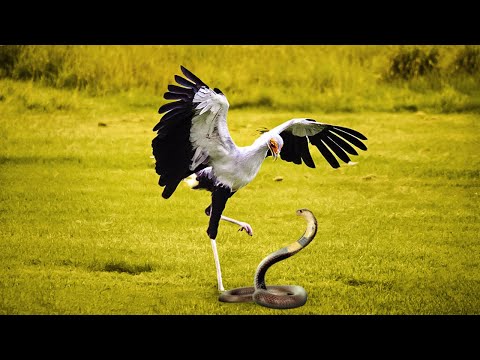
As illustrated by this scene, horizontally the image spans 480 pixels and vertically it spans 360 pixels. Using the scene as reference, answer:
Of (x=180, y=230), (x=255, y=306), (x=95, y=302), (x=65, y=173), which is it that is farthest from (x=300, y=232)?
(x=65, y=173)

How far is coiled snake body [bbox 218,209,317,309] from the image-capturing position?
21.6 ft

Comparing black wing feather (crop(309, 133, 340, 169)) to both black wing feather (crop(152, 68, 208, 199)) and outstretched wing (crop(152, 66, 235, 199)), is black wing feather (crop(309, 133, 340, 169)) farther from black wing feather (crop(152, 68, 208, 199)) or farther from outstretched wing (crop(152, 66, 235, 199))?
black wing feather (crop(152, 68, 208, 199))

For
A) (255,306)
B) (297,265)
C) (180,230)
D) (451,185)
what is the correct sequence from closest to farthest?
(255,306) → (297,265) → (180,230) → (451,185)

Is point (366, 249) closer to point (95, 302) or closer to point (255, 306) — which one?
point (255, 306)

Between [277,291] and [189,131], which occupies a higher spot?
[189,131]

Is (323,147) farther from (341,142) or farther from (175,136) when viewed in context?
(175,136)

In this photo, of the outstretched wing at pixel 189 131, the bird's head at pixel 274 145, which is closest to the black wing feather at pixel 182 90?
the outstretched wing at pixel 189 131

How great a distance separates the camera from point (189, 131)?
635cm

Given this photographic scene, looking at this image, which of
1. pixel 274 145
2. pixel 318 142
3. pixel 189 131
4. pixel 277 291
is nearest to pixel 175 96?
pixel 189 131

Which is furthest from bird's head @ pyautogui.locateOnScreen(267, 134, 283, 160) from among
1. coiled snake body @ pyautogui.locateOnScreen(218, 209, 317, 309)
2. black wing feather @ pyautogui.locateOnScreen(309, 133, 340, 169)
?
black wing feather @ pyautogui.locateOnScreen(309, 133, 340, 169)

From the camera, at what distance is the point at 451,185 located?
9.73 metres

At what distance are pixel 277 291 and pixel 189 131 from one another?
4.79 feet

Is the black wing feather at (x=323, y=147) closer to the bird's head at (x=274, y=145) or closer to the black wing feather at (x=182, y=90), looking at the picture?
the bird's head at (x=274, y=145)

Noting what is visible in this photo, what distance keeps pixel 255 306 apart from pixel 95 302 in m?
1.24
